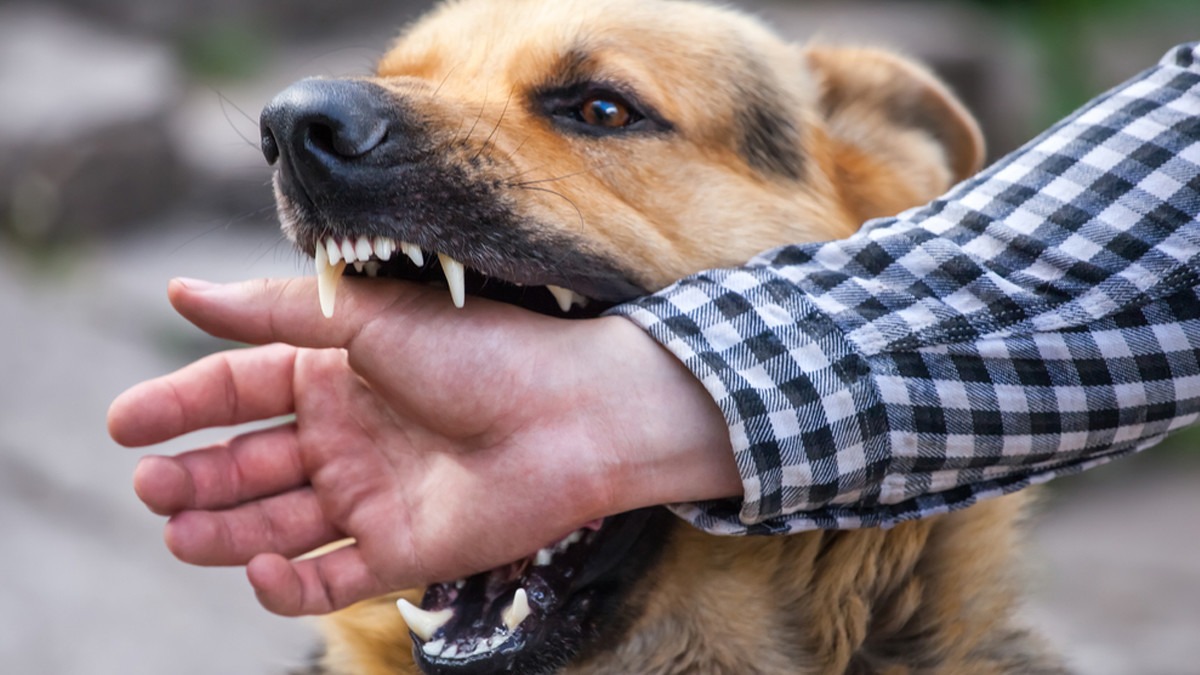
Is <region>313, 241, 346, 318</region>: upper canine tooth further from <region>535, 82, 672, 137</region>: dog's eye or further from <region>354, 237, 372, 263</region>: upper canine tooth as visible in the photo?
<region>535, 82, 672, 137</region>: dog's eye

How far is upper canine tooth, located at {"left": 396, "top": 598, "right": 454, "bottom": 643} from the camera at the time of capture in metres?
2.21

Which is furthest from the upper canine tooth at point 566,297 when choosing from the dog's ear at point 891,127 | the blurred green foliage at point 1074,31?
the blurred green foliage at point 1074,31

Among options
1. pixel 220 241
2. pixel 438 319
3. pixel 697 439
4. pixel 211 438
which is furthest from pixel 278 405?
pixel 220 241

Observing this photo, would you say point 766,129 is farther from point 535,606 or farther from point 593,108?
point 535,606

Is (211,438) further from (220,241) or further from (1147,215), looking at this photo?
(1147,215)

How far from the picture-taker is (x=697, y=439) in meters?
1.94

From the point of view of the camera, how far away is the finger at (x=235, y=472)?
2.39 metres

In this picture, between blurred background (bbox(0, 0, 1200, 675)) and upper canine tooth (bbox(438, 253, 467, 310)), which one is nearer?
upper canine tooth (bbox(438, 253, 467, 310))

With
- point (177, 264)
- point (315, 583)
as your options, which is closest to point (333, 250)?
point (315, 583)

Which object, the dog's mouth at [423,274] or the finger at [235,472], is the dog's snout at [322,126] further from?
the finger at [235,472]

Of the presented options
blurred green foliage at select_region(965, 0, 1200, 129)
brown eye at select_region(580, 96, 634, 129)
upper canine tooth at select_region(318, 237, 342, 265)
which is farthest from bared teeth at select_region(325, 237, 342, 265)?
blurred green foliage at select_region(965, 0, 1200, 129)

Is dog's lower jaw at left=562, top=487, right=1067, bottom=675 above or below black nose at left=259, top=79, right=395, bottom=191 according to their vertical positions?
below

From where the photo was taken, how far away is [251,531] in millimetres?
2426

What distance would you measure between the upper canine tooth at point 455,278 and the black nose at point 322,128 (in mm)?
236
